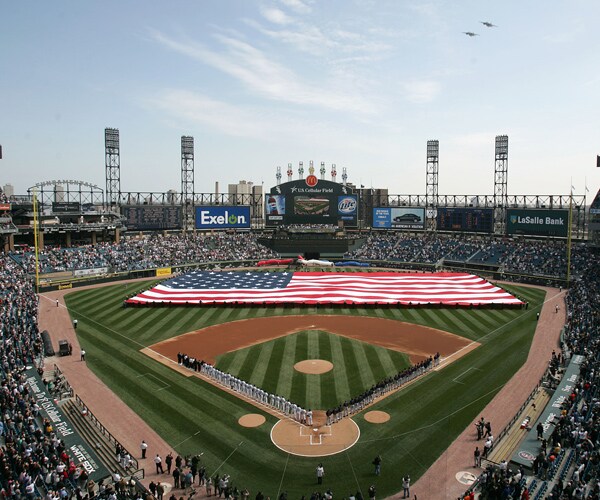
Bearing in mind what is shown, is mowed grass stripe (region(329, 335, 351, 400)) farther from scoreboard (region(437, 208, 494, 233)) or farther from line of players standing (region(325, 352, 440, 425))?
scoreboard (region(437, 208, 494, 233))

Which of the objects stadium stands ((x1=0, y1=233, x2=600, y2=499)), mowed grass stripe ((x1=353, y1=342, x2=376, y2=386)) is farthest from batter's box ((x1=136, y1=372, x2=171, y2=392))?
mowed grass stripe ((x1=353, y1=342, x2=376, y2=386))

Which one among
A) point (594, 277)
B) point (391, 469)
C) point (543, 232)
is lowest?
point (391, 469)

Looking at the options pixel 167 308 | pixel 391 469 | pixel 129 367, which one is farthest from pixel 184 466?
pixel 167 308

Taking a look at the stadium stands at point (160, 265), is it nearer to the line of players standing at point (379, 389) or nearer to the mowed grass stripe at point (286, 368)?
the line of players standing at point (379, 389)

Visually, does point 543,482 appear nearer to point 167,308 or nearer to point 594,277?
point 167,308

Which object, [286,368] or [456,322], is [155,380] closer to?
[286,368]

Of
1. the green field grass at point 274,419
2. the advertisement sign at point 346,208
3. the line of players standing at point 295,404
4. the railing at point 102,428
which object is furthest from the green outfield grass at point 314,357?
the advertisement sign at point 346,208
